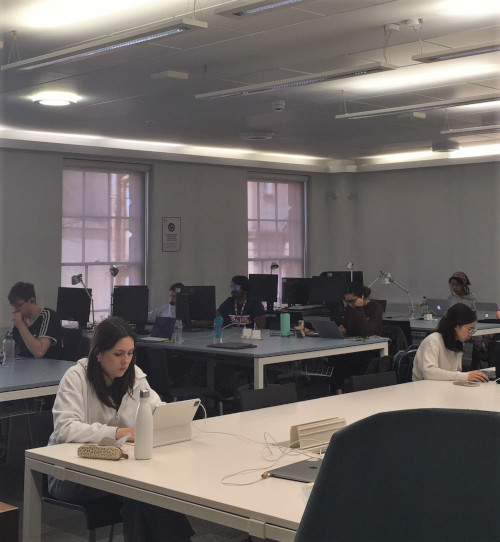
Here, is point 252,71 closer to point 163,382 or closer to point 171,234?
point 163,382

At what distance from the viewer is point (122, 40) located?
4766mm

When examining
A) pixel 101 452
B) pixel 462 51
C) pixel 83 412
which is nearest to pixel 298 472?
pixel 101 452

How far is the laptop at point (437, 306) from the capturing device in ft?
31.2

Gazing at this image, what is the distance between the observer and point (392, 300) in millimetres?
12516

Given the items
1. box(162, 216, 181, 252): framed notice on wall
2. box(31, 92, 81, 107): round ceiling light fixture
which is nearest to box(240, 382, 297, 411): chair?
box(31, 92, 81, 107): round ceiling light fixture

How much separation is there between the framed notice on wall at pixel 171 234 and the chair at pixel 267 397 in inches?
273

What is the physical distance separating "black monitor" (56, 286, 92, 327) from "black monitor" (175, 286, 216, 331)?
112 cm

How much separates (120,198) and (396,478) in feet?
32.4

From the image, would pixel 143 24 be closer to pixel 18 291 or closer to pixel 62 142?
pixel 18 291

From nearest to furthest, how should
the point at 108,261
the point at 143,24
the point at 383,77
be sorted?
the point at 143,24 < the point at 383,77 < the point at 108,261

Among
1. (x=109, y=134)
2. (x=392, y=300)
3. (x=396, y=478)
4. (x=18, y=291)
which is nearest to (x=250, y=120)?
(x=109, y=134)

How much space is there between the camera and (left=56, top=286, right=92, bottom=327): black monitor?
28.1ft

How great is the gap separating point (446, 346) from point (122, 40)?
276cm

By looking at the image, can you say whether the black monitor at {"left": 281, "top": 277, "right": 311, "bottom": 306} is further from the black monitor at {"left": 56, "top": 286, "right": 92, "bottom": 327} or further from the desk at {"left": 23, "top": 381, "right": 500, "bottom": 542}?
the desk at {"left": 23, "top": 381, "right": 500, "bottom": 542}
